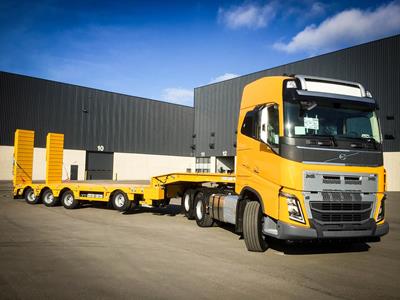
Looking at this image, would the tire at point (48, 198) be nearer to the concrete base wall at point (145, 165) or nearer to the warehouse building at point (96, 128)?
the warehouse building at point (96, 128)

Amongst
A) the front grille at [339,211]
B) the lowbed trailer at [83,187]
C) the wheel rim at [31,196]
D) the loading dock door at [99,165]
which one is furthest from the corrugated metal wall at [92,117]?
the front grille at [339,211]

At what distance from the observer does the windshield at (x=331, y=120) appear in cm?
700

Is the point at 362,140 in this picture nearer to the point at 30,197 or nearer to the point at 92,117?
the point at 30,197

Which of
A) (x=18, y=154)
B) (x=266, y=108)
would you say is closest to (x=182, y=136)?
(x=18, y=154)

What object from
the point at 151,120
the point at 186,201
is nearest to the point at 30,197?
the point at 186,201

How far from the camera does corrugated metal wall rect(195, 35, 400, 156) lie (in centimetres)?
2758

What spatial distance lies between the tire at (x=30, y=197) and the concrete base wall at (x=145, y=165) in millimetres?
23260

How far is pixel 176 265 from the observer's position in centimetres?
647

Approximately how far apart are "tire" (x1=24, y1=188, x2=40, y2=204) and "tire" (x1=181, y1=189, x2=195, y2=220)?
729 centimetres

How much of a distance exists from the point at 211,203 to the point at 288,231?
4.24 meters

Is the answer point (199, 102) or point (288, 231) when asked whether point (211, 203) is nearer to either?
point (288, 231)

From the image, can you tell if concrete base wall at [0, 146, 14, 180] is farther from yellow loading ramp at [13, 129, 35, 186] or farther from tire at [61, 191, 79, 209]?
tire at [61, 191, 79, 209]

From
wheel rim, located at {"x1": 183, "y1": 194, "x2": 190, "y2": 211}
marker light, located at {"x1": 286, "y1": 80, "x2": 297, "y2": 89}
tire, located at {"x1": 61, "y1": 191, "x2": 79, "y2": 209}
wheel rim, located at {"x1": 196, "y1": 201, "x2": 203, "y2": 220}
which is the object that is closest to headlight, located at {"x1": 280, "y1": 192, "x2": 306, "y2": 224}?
marker light, located at {"x1": 286, "y1": 80, "x2": 297, "y2": 89}

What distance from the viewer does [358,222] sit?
6965 millimetres
